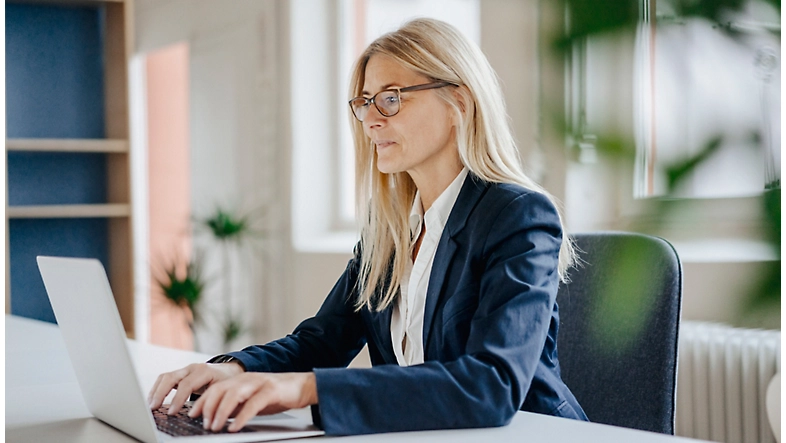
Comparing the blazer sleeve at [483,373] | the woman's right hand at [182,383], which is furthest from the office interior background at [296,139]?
the woman's right hand at [182,383]

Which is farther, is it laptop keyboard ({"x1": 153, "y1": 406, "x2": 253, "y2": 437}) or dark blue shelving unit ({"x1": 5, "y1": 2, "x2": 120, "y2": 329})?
dark blue shelving unit ({"x1": 5, "y1": 2, "x2": 120, "y2": 329})

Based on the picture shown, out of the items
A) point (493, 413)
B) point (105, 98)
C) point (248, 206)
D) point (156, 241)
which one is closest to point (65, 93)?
point (105, 98)

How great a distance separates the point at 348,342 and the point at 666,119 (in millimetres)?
1447

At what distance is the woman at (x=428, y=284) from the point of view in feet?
3.39

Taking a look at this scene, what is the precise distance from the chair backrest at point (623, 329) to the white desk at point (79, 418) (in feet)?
1.46

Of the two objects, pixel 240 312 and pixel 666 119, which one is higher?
pixel 666 119

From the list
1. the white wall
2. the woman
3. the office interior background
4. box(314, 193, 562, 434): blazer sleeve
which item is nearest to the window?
the office interior background

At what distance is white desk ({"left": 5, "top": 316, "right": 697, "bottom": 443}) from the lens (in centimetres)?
100

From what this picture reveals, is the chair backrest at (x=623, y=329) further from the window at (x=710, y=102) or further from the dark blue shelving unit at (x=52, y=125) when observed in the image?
the dark blue shelving unit at (x=52, y=125)

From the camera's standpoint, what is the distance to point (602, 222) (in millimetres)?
2832

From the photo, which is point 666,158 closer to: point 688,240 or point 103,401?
point 688,240

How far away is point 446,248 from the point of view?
139cm

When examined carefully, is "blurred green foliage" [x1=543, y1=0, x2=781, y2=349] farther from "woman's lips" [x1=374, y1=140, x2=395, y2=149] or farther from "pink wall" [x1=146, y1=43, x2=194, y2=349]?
"pink wall" [x1=146, y1=43, x2=194, y2=349]

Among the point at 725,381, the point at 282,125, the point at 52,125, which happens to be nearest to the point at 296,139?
the point at 282,125
